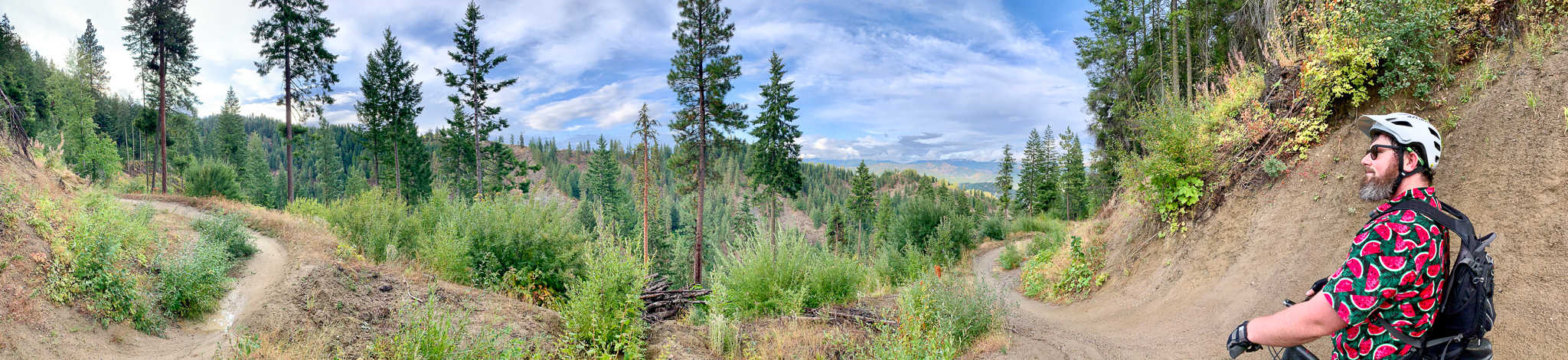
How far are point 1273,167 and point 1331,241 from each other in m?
1.81

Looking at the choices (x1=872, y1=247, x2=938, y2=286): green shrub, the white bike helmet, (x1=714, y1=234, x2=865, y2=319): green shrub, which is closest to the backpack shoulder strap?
the white bike helmet

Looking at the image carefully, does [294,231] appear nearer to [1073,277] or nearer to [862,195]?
[1073,277]

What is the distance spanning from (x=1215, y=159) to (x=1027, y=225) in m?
22.5

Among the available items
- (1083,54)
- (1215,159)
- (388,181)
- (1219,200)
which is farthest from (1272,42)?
(388,181)

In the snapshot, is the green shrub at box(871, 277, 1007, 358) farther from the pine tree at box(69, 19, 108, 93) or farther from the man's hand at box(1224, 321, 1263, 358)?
the pine tree at box(69, 19, 108, 93)

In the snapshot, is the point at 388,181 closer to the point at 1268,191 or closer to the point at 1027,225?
the point at 1027,225

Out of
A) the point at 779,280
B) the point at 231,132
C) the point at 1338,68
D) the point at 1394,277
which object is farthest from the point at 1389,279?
the point at 231,132

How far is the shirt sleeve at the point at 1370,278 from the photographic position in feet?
7.02

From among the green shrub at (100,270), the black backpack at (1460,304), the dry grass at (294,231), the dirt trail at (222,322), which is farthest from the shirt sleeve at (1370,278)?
the dry grass at (294,231)

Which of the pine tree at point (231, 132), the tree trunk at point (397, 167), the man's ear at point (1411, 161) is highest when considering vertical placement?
the pine tree at point (231, 132)

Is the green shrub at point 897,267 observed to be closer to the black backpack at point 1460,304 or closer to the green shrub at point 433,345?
the green shrub at point 433,345

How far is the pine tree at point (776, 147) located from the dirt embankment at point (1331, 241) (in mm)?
20746

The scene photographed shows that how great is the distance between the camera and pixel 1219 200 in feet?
24.9

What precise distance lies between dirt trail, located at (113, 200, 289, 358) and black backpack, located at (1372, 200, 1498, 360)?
733 cm
